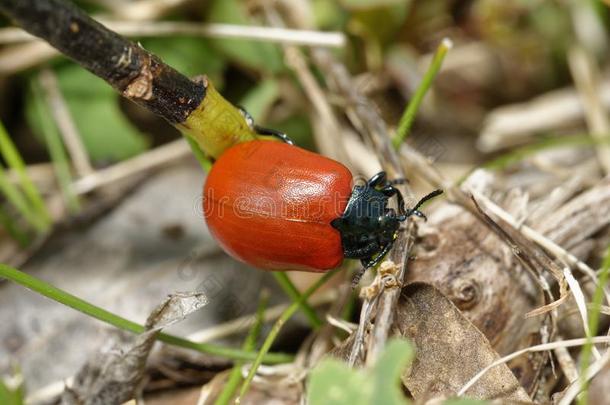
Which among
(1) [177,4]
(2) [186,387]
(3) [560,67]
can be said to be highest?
(1) [177,4]

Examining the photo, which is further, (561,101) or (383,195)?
(561,101)

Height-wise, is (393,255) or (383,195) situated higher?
(383,195)

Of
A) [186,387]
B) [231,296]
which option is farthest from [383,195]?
[186,387]

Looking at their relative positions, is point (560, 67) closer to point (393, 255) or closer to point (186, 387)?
point (393, 255)

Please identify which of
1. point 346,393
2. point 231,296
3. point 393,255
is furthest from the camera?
point 231,296

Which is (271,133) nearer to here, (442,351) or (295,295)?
(295,295)

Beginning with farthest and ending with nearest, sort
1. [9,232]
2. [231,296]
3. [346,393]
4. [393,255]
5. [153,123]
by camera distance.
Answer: [153,123]
[9,232]
[231,296]
[393,255]
[346,393]

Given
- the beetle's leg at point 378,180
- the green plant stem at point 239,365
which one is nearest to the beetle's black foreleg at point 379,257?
the beetle's leg at point 378,180

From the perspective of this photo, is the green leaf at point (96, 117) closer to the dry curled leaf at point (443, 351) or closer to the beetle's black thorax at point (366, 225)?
the beetle's black thorax at point (366, 225)

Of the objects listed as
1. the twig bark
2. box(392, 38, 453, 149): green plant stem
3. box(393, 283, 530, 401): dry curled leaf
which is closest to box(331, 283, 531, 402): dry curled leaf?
box(393, 283, 530, 401): dry curled leaf
